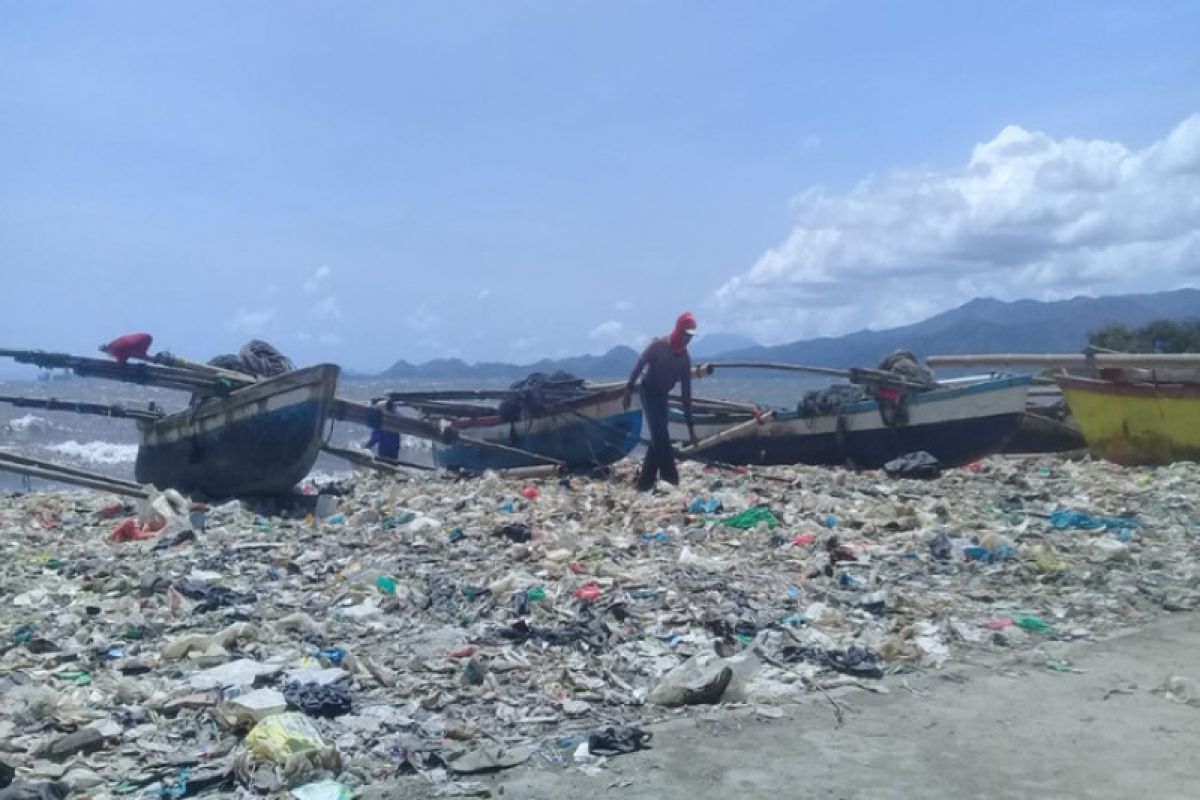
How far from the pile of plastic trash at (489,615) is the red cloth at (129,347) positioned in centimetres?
204

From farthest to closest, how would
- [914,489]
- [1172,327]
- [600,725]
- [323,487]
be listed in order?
[1172,327], [323,487], [914,489], [600,725]

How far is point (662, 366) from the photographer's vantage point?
11.4m

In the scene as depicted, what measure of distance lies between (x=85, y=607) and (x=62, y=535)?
387cm

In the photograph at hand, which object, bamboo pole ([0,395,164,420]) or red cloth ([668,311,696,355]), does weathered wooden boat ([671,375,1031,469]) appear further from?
bamboo pole ([0,395,164,420])

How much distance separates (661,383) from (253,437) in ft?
14.8

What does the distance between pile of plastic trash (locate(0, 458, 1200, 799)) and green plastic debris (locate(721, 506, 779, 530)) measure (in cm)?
3

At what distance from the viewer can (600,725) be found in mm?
4613

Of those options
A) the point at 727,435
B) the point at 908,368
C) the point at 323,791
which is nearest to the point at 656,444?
the point at 727,435

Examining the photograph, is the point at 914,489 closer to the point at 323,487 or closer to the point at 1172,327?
the point at 323,487

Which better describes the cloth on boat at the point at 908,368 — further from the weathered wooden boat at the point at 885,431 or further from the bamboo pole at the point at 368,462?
the bamboo pole at the point at 368,462

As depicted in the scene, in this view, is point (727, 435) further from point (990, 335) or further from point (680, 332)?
point (990, 335)

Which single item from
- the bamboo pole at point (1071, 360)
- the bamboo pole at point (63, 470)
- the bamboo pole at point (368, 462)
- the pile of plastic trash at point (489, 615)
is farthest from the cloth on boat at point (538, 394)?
the bamboo pole at point (1071, 360)

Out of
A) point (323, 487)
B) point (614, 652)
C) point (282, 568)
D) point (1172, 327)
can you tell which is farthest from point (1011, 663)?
point (1172, 327)

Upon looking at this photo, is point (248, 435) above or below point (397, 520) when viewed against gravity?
above
